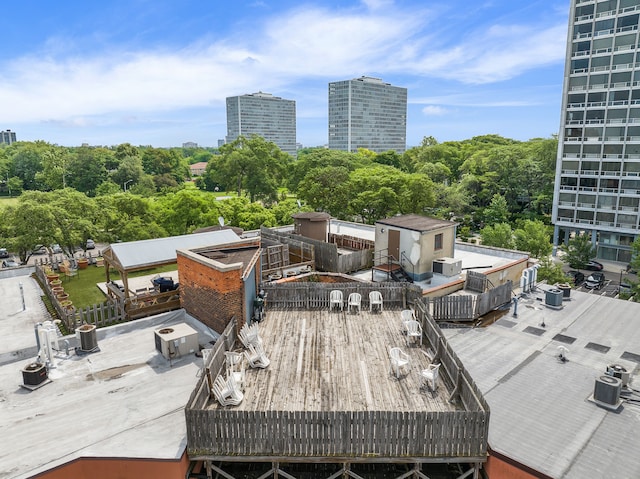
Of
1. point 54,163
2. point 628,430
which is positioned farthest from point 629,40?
point 54,163

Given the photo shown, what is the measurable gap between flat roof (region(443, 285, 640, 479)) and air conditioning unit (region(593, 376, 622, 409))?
199 millimetres

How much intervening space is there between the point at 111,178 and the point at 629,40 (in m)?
82.9

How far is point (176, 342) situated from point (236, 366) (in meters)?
2.34

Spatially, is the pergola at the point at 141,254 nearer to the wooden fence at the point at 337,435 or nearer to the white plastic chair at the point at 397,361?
the white plastic chair at the point at 397,361

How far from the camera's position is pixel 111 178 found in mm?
81250

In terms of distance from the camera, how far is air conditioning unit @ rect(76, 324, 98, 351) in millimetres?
12672

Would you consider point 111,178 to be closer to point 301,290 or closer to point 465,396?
point 301,290

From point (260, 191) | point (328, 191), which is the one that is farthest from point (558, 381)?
point (260, 191)

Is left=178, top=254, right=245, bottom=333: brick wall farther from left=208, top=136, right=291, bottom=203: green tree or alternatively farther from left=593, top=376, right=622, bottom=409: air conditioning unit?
left=208, top=136, right=291, bottom=203: green tree

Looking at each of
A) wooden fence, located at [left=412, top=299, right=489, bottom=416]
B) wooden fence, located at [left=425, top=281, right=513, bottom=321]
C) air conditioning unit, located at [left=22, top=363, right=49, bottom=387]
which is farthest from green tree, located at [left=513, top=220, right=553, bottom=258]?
air conditioning unit, located at [left=22, top=363, right=49, bottom=387]

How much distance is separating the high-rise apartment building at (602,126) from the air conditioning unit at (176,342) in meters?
52.5

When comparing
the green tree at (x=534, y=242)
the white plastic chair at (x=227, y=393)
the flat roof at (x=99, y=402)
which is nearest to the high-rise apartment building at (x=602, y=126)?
the green tree at (x=534, y=242)

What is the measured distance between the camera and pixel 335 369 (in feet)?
36.3

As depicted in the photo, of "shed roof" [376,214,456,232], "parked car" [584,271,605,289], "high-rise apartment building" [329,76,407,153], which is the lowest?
"parked car" [584,271,605,289]
